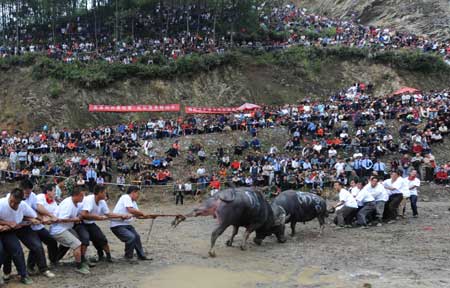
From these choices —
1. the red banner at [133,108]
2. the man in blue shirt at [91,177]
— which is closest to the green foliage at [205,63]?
the red banner at [133,108]

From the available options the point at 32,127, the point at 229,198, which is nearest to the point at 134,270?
the point at 229,198

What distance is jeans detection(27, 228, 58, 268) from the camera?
11.5 m

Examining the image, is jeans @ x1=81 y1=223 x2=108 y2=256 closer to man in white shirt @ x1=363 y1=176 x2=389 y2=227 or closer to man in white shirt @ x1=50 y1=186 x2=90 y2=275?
man in white shirt @ x1=50 y1=186 x2=90 y2=275

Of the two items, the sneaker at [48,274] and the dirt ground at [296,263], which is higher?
the sneaker at [48,274]

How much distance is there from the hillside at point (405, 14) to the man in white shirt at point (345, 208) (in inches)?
2017

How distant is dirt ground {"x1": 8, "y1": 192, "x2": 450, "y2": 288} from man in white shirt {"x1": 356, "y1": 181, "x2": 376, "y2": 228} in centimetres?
56

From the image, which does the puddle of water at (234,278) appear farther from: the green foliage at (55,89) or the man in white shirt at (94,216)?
the green foliage at (55,89)

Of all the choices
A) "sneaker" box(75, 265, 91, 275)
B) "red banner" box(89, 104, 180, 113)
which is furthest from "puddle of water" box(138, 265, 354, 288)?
"red banner" box(89, 104, 180, 113)

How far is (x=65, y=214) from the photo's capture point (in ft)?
38.5

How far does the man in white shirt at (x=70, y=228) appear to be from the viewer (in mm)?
11547

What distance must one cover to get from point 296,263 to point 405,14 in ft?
199

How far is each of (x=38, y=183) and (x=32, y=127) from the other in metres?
14.3

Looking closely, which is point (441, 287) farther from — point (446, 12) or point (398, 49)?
point (446, 12)

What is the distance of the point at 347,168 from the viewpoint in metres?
28.5
